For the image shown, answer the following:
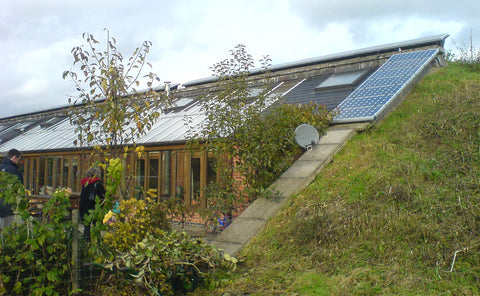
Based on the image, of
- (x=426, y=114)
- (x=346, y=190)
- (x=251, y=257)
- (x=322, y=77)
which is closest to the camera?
(x=251, y=257)

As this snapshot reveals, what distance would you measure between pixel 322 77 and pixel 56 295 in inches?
418

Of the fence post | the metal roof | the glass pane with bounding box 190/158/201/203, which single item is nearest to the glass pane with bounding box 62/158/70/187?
the metal roof

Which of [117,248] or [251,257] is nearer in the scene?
[117,248]

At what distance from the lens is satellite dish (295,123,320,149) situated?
8.92 metres

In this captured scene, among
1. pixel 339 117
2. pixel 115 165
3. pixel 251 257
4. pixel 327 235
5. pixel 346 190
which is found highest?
pixel 339 117

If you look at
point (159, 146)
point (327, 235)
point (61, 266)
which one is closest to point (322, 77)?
point (159, 146)

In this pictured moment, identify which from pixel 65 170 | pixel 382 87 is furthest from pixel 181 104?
pixel 382 87

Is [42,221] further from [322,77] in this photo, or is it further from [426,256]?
[322,77]

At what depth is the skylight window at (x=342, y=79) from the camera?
12.0 m

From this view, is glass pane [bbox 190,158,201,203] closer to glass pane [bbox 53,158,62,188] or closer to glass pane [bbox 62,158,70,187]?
glass pane [bbox 62,158,70,187]

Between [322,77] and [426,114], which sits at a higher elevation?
[322,77]

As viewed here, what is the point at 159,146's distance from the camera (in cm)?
1173

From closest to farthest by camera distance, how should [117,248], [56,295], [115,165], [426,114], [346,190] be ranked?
[56,295] → [115,165] → [117,248] → [346,190] → [426,114]

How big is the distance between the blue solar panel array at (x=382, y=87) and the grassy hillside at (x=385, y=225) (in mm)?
1035
